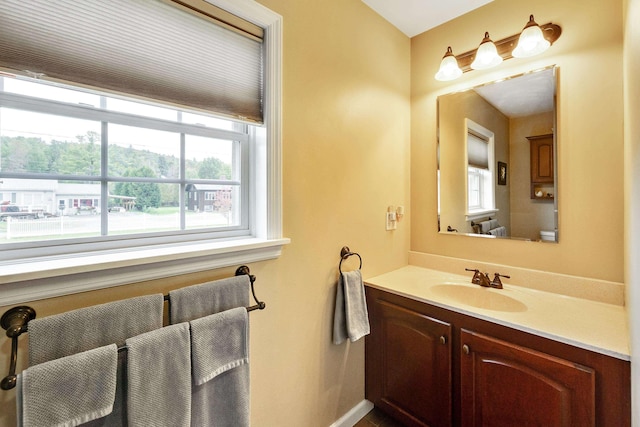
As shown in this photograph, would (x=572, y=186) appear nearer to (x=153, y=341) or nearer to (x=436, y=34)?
(x=436, y=34)

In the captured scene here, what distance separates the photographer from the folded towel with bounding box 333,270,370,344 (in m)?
1.45

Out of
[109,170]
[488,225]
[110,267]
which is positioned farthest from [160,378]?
[488,225]

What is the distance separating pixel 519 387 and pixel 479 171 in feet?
3.85

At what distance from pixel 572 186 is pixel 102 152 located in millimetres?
2084

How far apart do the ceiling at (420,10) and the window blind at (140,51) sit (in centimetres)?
98

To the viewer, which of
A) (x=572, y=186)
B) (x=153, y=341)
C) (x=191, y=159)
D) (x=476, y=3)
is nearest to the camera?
(x=153, y=341)

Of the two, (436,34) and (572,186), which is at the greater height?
(436,34)

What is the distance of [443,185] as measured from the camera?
6.17ft

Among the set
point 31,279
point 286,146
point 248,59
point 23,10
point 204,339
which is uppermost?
point 248,59

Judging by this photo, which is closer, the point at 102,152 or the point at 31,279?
the point at 31,279

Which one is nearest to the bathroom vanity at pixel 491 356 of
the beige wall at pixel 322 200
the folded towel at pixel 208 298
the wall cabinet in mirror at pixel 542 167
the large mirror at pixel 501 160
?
the beige wall at pixel 322 200

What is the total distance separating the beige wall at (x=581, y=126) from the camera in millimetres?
1275

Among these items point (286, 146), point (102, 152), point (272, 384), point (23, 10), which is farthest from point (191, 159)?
point (272, 384)

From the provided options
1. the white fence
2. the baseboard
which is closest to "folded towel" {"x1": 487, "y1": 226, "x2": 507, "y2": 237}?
the baseboard
